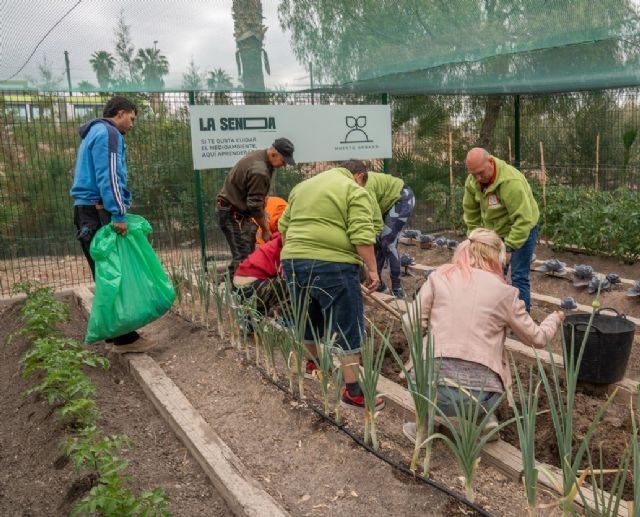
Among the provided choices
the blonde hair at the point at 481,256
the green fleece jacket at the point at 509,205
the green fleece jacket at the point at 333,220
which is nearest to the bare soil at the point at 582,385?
the blonde hair at the point at 481,256

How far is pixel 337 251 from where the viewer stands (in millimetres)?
3021

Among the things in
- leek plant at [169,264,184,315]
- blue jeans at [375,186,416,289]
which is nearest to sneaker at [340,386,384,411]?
leek plant at [169,264,184,315]

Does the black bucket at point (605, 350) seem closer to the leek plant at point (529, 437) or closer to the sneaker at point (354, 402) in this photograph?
the sneaker at point (354, 402)

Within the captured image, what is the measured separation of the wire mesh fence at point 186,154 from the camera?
21.6 feet

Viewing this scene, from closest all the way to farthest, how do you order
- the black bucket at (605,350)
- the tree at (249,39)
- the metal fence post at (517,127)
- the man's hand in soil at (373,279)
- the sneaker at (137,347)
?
the man's hand in soil at (373,279) → the black bucket at (605,350) → the sneaker at (137,347) → the tree at (249,39) → the metal fence post at (517,127)

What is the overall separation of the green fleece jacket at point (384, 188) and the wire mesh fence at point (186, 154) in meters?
1.66

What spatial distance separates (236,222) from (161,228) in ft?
8.64

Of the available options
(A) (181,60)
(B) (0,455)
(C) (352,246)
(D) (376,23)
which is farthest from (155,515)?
(D) (376,23)

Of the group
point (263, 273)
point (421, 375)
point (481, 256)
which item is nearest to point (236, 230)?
point (263, 273)

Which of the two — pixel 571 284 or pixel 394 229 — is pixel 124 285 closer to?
pixel 394 229

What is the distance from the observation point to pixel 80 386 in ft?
8.95

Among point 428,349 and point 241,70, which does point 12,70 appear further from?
point 428,349

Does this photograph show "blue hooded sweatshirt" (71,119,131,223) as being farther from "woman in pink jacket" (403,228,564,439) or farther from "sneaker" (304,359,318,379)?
"woman in pink jacket" (403,228,564,439)

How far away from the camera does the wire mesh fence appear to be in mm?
6574
